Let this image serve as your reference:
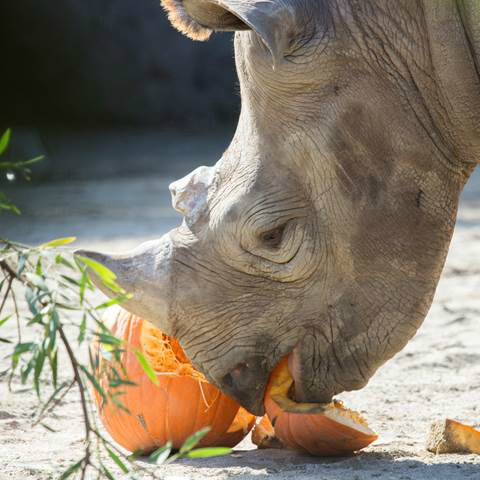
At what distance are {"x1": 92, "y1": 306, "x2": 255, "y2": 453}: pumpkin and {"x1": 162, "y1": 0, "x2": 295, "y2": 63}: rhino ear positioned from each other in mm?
1010

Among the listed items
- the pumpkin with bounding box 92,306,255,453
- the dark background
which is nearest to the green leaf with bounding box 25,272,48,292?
the pumpkin with bounding box 92,306,255,453

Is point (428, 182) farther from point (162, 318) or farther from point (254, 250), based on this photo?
point (162, 318)

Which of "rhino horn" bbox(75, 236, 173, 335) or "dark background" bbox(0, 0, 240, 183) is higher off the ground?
"dark background" bbox(0, 0, 240, 183)

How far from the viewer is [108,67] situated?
1736 centimetres

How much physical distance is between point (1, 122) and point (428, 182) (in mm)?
13800

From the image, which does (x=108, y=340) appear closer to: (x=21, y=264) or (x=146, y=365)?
(x=146, y=365)

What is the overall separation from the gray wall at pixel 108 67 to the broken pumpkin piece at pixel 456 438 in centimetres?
Answer: 1320

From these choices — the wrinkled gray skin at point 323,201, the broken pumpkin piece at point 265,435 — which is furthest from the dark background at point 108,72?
the wrinkled gray skin at point 323,201

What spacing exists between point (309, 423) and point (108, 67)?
46.8 feet

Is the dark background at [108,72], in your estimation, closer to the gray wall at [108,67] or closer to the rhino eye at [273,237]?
the gray wall at [108,67]

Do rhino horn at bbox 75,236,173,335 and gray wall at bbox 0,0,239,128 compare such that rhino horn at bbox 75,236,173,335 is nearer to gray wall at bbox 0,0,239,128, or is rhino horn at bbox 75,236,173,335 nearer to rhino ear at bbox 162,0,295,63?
rhino ear at bbox 162,0,295,63

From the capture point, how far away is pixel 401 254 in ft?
11.3

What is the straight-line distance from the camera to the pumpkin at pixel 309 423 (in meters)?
3.56

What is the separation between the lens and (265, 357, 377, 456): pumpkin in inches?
140
